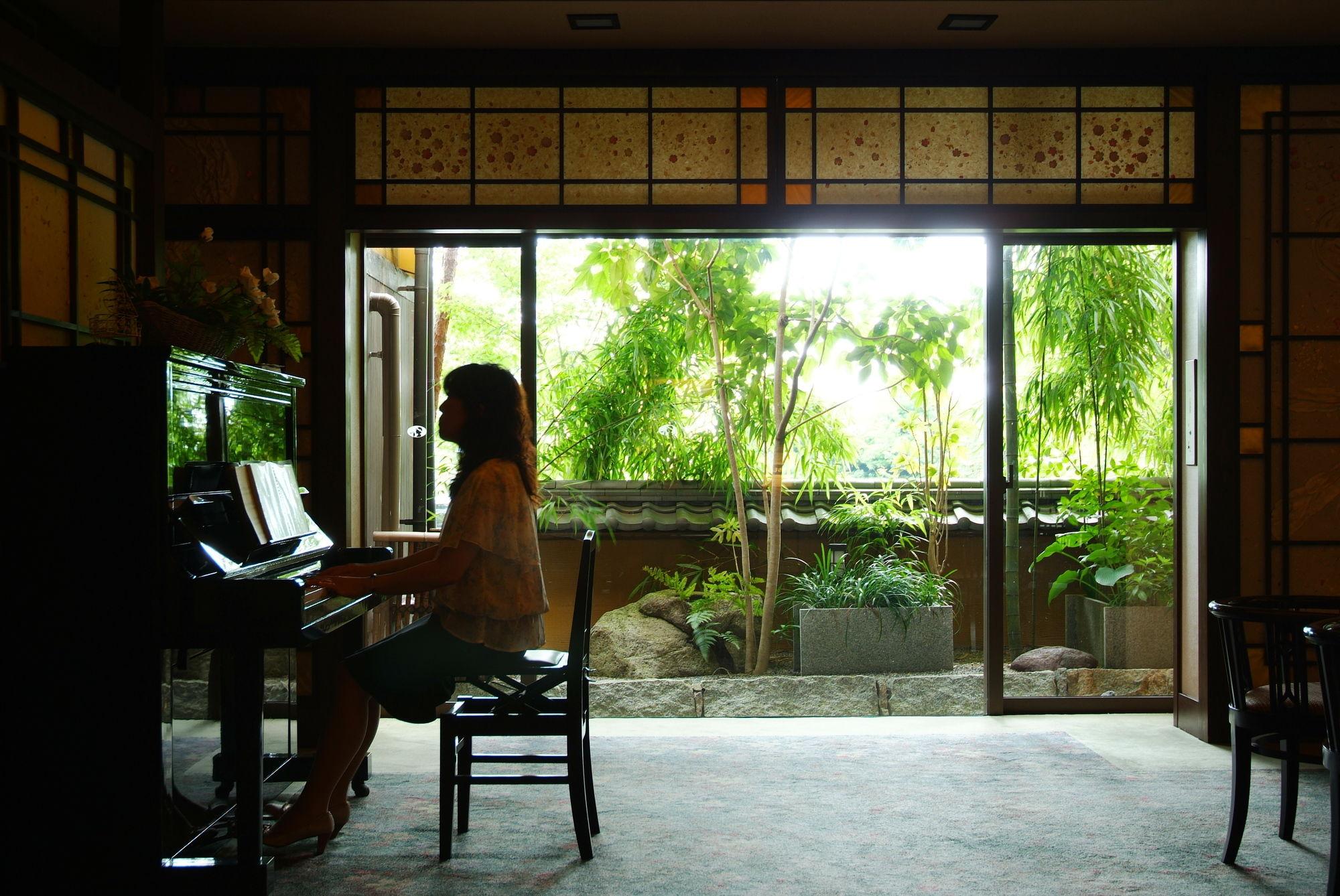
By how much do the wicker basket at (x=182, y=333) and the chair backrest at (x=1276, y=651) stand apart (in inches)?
108

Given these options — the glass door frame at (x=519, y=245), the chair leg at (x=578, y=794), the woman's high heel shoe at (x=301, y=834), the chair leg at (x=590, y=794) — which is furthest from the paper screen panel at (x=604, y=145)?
the woman's high heel shoe at (x=301, y=834)

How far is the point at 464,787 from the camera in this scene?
2885 mm

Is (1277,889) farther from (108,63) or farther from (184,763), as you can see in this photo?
(108,63)

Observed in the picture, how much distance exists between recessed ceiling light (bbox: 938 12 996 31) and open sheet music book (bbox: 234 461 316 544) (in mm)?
1877

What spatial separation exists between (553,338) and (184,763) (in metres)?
2.92

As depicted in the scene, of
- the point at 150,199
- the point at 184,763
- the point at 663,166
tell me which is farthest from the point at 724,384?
the point at 184,763

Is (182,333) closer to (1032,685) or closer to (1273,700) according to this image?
(1273,700)

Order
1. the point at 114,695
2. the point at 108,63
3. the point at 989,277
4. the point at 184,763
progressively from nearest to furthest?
the point at 114,695 → the point at 184,763 → the point at 108,63 → the point at 989,277

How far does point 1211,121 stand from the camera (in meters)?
3.98

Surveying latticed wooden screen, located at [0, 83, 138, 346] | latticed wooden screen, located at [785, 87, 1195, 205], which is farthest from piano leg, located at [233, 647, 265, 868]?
latticed wooden screen, located at [785, 87, 1195, 205]

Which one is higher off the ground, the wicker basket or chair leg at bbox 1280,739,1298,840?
the wicker basket

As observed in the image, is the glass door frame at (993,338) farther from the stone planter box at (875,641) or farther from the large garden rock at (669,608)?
the large garden rock at (669,608)

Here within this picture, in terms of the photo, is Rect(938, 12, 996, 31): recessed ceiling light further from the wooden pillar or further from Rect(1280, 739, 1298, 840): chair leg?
Rect(1280, 739, 1298, 840): chair leg

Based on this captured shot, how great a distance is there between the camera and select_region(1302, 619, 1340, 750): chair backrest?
6.78ft
